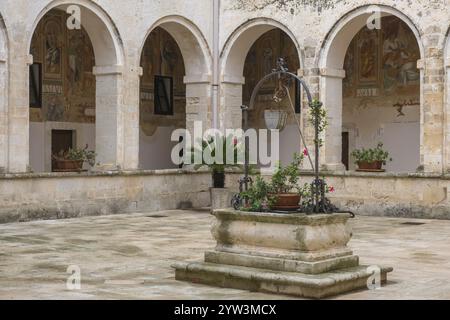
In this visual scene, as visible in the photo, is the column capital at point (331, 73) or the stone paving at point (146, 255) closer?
the stone paving at point (146, 255)

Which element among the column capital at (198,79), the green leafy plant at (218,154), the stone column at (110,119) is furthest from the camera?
the column capital at (198,79)

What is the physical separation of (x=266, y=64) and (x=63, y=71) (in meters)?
5.27

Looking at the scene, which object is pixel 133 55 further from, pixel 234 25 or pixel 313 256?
pixel 313 256

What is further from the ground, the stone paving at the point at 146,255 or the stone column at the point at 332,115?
the stone column at the point at 332,115

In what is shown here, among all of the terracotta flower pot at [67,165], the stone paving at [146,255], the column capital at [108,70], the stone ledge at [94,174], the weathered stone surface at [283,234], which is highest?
the column capital at [108,70]

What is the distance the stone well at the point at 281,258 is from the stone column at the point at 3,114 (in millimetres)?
6815

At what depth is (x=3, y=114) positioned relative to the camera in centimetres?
1373

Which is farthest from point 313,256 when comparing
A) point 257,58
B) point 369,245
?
point 257,58

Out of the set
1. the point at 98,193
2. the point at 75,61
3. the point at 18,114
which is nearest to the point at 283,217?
the point at 18,114

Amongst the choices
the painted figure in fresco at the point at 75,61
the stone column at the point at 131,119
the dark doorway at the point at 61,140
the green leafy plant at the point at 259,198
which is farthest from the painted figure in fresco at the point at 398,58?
the green leafy plant at the point at 259,198

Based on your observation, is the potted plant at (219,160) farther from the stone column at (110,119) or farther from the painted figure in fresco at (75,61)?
the painted figure in fresco at (75,61)

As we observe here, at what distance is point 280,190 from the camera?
26.1 feet

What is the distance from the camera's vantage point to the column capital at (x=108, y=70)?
15852 mm

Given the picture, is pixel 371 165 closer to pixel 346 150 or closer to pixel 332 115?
pixel 332 115
